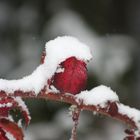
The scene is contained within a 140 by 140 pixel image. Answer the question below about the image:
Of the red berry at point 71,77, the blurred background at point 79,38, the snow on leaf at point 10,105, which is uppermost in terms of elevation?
Result: the blurred background at point 79,38

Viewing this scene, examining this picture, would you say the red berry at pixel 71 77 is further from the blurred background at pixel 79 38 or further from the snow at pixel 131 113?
the blurred background at pixel 79 38

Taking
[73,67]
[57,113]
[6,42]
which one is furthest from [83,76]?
[6,42]

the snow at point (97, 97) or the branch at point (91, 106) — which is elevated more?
the snow at point (97, 97)

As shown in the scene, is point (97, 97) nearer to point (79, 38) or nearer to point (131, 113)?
point (131, 113)

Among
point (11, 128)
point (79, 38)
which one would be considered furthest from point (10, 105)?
point (79, 38)

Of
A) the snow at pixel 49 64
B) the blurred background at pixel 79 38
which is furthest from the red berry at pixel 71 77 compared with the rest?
the blurred background at pixel 79 38

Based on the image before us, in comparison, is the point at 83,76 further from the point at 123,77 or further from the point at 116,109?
the point at 123,77
